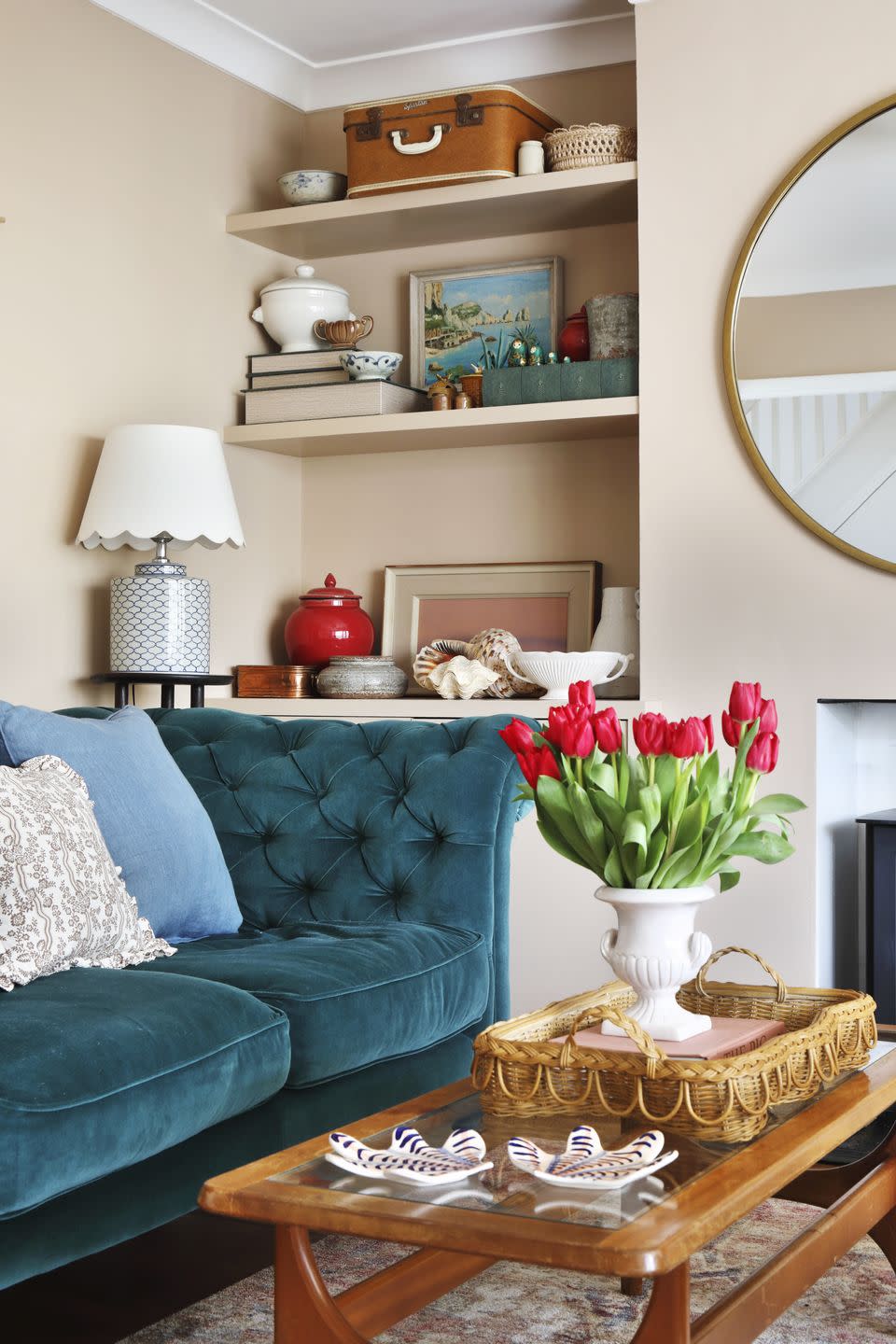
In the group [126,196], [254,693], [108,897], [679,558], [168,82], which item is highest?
[168,82]

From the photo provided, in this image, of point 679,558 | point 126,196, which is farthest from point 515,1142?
point 126,196

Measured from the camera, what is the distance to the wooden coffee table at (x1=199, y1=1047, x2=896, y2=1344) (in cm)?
119

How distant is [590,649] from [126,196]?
1.66 metres

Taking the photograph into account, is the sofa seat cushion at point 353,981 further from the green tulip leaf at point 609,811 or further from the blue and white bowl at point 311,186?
the blue and white bowl at point 311,186

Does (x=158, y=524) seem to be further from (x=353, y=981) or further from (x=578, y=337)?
(x=353, y=981)

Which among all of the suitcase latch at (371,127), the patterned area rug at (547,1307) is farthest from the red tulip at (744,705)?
the suitcase latch at (371,127)

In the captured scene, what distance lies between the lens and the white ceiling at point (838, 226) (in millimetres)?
3262

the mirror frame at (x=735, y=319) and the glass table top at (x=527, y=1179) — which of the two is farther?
the mirror frame at (x=735, y=319)

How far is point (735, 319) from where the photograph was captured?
3373 mm

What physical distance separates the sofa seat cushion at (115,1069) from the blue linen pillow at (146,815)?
0.33 meters

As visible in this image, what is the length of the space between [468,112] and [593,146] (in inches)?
13.5

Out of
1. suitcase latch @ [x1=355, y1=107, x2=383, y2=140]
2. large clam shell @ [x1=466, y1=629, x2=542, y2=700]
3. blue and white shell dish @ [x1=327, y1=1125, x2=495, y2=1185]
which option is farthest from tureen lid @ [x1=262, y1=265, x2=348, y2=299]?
blue and white shell dish @ [x1=327, y1=1125, x2=495, y2=1185]

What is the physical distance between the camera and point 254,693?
3.90 m

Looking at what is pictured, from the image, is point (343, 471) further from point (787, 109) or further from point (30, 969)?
point (30, 969)
